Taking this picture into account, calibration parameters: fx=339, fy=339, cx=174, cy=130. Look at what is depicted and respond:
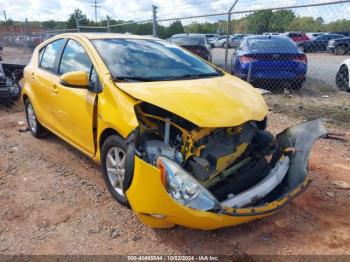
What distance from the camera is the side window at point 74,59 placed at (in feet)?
12.4

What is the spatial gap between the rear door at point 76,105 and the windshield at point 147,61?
0.81 feet

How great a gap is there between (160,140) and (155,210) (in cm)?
72

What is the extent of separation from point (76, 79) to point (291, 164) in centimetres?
230

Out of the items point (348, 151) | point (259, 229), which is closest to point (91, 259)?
point (259, 229)

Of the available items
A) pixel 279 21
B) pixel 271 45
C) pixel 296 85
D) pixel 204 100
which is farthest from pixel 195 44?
pixel 204 100

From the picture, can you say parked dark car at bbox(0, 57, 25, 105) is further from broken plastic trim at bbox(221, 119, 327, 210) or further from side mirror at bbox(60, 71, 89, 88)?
broken plastic trim at bbox(221, 119, 327, 210)

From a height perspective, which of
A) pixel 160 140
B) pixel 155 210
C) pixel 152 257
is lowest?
pixel 152 257

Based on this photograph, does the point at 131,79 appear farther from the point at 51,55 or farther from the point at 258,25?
the point at 258,25

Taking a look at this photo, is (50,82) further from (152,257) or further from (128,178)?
(152,257)

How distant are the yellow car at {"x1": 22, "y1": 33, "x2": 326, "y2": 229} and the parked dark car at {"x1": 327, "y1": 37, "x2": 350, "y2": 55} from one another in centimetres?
1459

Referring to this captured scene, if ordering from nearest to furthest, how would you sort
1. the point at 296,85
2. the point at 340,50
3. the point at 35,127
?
the point at 35,127
the point at 296,85
the point at 340,50

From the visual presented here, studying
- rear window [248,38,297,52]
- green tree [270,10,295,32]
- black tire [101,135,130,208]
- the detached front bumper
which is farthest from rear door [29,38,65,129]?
green tree [270,10,295,32]

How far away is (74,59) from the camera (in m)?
4.04

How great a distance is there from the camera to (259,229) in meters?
3.01
